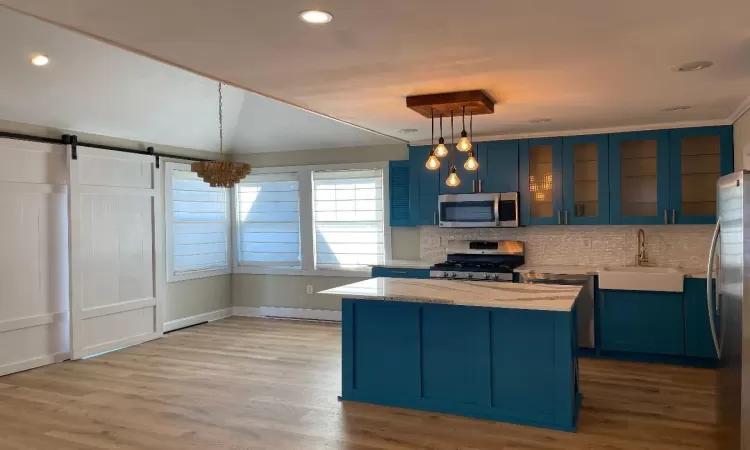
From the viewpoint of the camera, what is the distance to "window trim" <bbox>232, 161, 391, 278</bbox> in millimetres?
7176

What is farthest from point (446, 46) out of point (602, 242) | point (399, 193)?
point (399, 193)

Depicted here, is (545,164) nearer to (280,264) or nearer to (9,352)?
(280,264)

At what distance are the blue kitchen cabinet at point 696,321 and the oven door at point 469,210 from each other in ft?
6.28

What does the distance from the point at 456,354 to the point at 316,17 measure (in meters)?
2.45

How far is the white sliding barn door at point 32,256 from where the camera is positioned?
17.1 ft

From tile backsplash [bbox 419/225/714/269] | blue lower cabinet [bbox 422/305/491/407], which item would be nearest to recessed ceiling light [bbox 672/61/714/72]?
blue lower cabinet [bbox 422/305/491/407]

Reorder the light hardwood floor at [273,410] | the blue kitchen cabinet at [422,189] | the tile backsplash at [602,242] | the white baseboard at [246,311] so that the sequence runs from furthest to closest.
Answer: the white baseboard at [246,311]
the blue kitchen cabinet at [422,189]
the tile backsplash at [602,242]
the light hardwood floor at [273,410]

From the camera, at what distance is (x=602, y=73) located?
359cm

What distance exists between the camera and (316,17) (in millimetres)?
2537

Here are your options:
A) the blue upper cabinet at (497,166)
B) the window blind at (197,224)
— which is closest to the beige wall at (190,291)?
the window blind at (197,224)

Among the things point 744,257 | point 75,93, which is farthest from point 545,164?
point 75,93

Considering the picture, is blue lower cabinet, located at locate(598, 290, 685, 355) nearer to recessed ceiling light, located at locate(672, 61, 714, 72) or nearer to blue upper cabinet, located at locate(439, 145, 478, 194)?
blue upper cabinet, located at locate(439, 145, 478, 194)

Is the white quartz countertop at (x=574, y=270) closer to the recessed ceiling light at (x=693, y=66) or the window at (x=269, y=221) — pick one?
the recessed ceiling light at (x=693, y=66)

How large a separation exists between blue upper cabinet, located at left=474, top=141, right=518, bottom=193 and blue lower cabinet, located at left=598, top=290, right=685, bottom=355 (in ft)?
4.99
